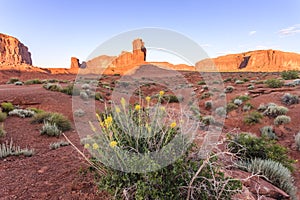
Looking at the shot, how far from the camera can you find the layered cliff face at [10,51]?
246 feet

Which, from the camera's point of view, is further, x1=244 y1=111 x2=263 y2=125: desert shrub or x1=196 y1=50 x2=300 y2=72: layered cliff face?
Result: x1=196 y1=50 x2=300 y2=72: layered cliff face

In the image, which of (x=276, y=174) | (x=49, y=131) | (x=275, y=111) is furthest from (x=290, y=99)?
(x=49, y=131)

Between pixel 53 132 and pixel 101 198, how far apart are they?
475 cm

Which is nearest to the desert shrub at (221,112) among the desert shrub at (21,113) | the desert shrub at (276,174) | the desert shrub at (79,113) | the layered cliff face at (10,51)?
the desert shrub at (79,113)

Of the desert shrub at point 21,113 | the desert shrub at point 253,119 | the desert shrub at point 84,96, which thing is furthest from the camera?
the desert shrub at point 84,96

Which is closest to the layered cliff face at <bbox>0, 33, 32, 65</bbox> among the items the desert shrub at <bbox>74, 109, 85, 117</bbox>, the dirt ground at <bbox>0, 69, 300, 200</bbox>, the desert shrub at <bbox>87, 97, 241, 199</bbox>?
the desert shrub at <bbox>74, 109, 85, 117</bbox>

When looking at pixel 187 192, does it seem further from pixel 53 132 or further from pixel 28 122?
pixel 28 122

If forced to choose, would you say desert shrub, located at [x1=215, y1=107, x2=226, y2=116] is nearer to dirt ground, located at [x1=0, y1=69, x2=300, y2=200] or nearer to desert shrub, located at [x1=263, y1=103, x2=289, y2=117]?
desert shrub, located at [x1=263, y1=103, x2=289, y2=117]

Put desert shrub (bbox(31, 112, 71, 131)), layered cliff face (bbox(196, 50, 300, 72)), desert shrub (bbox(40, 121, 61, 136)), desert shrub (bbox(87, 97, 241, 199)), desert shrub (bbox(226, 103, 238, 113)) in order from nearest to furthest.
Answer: desert shrub (bbox(87, 97, 241, 199)) → desert shrub (bbox(40, 121, 61, 136)) → desert shrub (bbox(31, 112, 71, 131)) → desert shrub (bbox(226, 103, 238, 113)) → layered cliff face (bbox(196, 50, 300, 72))

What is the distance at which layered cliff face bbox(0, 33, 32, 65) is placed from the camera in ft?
246

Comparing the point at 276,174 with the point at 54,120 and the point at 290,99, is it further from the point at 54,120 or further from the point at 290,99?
the point at 290,99

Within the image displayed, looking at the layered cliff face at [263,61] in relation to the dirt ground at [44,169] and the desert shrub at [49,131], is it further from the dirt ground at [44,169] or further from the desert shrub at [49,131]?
the desert shrub at [49,131]

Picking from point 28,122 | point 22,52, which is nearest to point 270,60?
point 22,52

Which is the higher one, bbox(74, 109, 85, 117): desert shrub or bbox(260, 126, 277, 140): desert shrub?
bbox(74, 109, 85, 117): desert shrub
